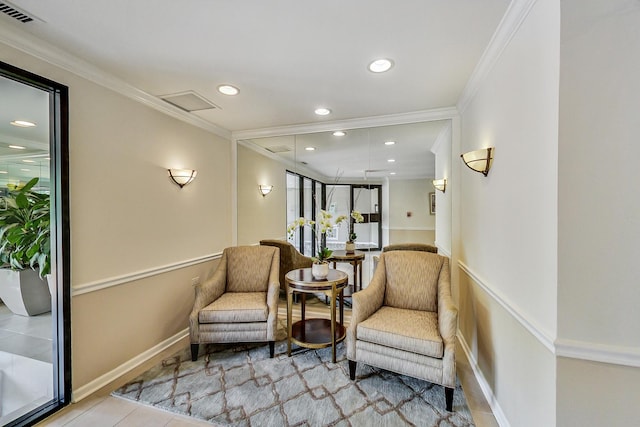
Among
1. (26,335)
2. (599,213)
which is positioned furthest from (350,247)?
(26,335)

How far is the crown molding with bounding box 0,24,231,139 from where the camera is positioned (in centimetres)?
170

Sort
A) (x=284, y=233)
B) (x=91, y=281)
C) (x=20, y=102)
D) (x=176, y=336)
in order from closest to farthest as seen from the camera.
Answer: (x=20, y=102) < (x=91, y=281) < (x=176, y=336) < (x=284, y=233)

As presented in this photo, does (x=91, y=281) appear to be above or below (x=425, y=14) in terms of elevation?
below

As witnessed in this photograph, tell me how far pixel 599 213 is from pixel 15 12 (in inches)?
118

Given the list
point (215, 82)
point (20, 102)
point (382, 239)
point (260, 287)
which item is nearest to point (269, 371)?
point (260, 287)

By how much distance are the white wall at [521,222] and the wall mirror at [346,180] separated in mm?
1052

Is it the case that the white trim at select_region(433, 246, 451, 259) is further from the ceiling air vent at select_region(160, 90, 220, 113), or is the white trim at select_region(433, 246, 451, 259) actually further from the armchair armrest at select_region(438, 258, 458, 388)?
the ceiling air vent at select_region(160, 90, 220, 113)

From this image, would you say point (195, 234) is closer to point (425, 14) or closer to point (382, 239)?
point (382, 239)

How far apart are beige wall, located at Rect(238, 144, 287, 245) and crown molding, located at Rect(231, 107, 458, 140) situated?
0.32 metres

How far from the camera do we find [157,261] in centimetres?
273

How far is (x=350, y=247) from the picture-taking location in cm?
Result: 348

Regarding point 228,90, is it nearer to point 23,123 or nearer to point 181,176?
point 181,176

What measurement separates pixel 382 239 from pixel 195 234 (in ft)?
7.24

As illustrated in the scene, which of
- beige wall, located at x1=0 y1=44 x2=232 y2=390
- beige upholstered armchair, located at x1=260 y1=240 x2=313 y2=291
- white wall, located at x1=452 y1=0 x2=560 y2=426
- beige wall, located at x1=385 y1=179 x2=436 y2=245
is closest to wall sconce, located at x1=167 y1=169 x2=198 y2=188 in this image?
beige wall, located at x1=0 y1=44 x2=232 y2=390
